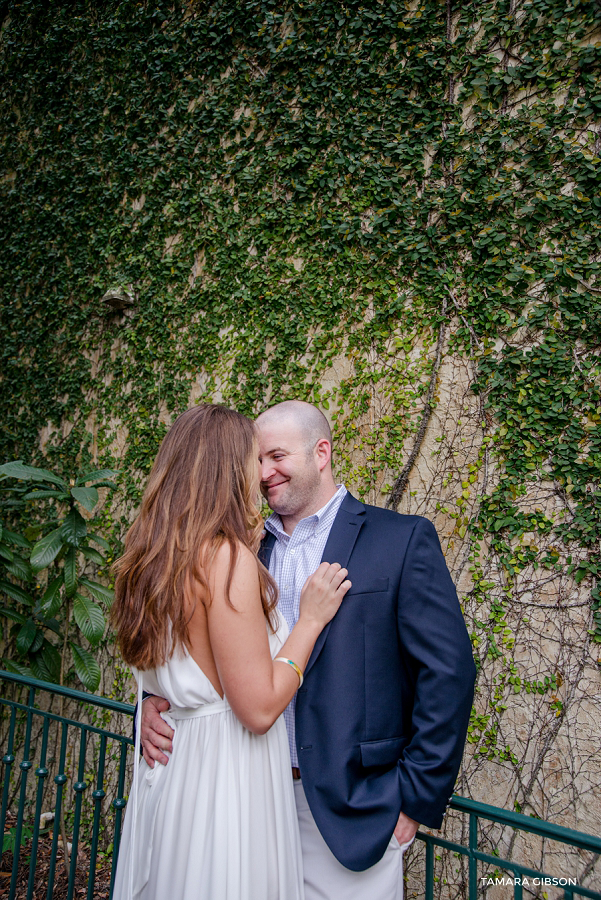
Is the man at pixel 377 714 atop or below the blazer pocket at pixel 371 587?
below

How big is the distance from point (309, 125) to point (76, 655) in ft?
11.9

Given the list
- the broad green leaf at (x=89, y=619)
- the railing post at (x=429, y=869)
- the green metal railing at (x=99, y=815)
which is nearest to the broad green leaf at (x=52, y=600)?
the broad green leaf at (x=89, y=619)

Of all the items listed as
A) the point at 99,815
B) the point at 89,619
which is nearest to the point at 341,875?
the point at 99,815

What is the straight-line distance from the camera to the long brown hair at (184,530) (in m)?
1.42

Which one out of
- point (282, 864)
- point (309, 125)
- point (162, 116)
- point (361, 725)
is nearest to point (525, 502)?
point (361, 725)

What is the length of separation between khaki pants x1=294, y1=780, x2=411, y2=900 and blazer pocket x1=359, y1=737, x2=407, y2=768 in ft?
0.65

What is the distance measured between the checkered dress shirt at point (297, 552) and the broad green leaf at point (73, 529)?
6.22ft

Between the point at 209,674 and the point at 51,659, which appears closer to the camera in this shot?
the point at 209,674

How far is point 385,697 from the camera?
66.2 inches

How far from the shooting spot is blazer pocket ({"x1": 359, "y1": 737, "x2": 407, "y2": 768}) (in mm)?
1604

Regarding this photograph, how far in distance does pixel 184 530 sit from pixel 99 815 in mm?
1553

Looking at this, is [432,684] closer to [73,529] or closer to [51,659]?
[73,529]

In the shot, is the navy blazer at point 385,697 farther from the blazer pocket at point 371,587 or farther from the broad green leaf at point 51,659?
the broad green leaf at point 51,659

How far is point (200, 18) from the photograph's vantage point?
4207 millimetres
